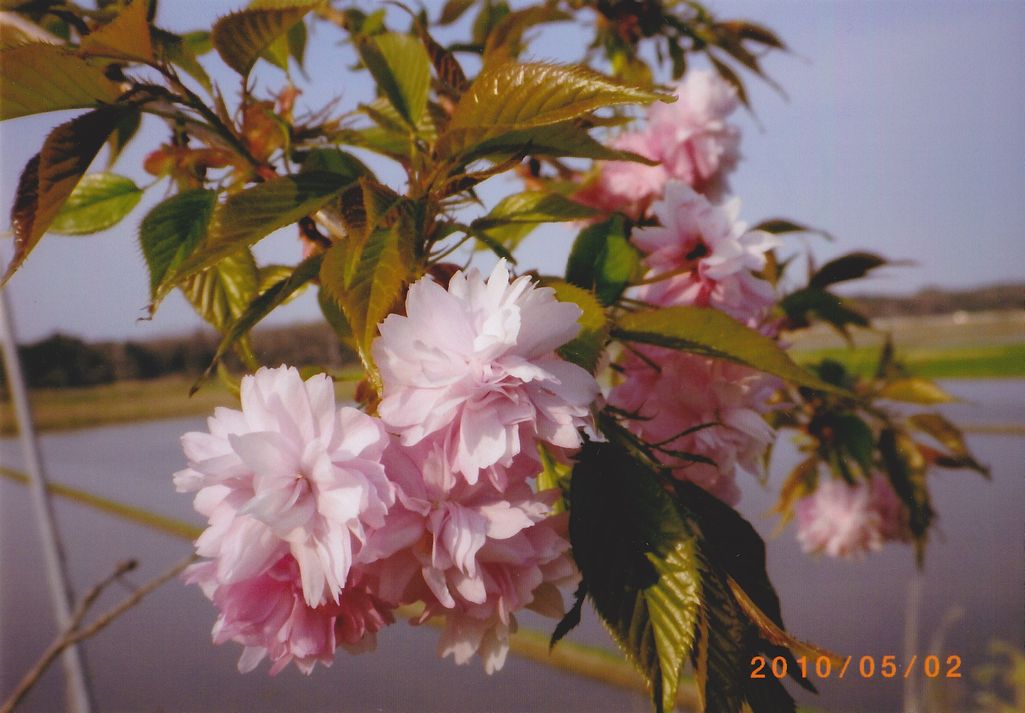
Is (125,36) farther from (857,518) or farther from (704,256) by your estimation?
(857,518)

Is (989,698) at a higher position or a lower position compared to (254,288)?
lower

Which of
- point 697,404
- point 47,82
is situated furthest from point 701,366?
point 47,82

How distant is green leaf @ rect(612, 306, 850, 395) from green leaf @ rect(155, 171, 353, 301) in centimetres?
15

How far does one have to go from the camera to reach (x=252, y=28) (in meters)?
0.29

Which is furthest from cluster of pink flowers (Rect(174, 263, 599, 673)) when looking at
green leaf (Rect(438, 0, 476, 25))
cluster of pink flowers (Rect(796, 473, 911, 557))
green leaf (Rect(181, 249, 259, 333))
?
cluster of pink flowers (Rect(796, 473, 911, 557))

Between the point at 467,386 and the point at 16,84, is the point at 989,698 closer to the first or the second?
the point at 467,386

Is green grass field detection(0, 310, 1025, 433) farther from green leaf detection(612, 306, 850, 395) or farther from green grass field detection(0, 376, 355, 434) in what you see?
green leaf detection(612, 306, 850, 395)

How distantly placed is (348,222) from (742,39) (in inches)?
23.5

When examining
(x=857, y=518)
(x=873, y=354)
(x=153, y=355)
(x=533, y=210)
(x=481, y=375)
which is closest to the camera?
(x=481, y=375)

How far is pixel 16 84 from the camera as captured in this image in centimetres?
25

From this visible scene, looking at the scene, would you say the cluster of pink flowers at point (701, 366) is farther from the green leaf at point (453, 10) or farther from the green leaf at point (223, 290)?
the green leaf at point (453, 10)

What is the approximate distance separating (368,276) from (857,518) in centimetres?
96

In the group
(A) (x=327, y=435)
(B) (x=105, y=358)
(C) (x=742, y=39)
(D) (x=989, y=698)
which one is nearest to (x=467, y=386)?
(A) (x=327, y=435)

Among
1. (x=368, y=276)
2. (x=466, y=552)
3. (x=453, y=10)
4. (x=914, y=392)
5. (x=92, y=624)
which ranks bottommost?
(x=92, y=624)
